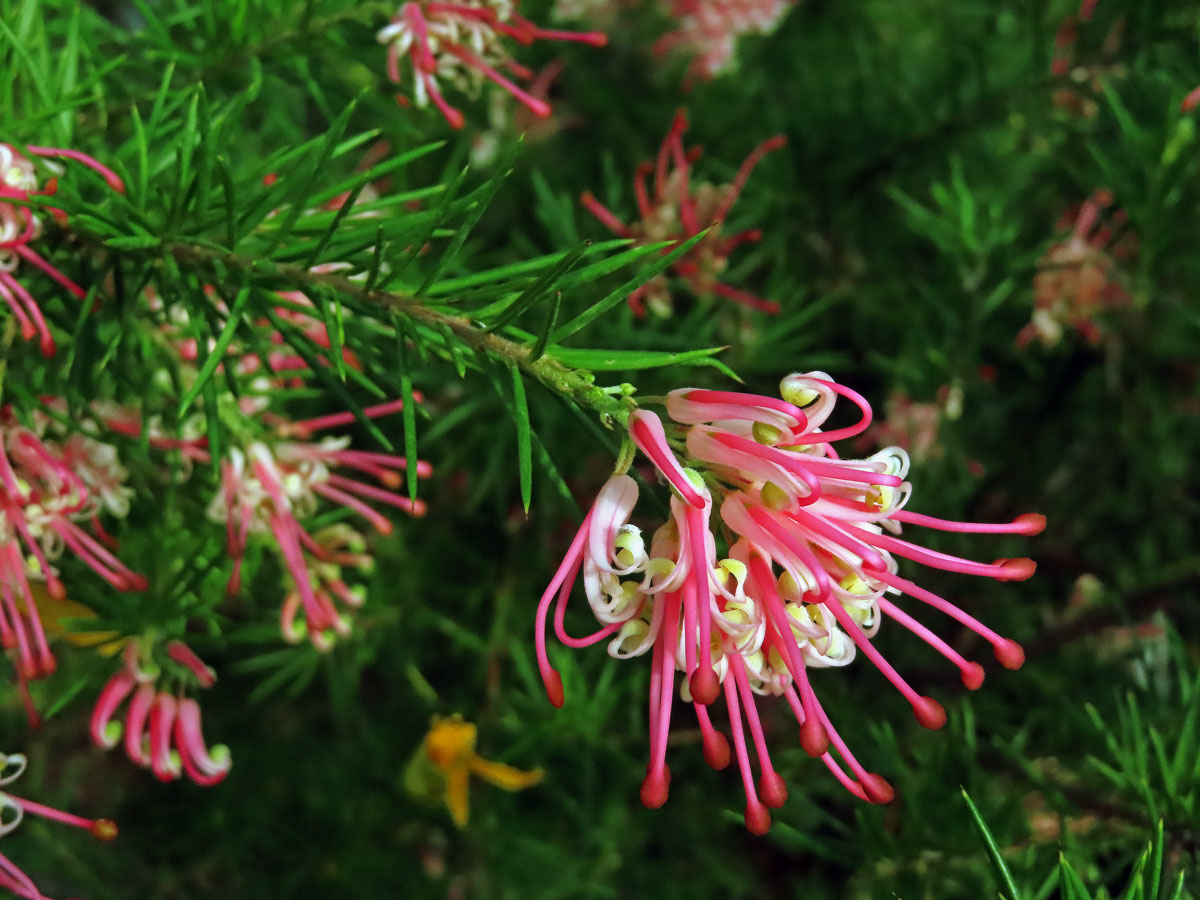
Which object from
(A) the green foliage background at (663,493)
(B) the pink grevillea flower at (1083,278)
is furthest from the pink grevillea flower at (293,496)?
(B) the pink grevillea flower at (1083,278)

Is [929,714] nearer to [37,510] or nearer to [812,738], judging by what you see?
[812,738]

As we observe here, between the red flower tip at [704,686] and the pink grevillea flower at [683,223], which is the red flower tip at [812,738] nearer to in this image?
the red flower tip at [704,686]

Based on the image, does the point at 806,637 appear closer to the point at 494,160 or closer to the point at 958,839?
the point at 958,839

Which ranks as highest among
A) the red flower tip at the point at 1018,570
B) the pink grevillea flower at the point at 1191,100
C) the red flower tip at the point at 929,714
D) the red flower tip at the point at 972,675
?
the pink grevillea flower at the point at 1191,100

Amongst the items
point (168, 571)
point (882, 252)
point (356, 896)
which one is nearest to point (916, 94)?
point (882, 252)

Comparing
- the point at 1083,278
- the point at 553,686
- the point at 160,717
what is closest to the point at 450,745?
the point at 160,717

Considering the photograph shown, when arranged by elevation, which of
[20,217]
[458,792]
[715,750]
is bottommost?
[458,792]
